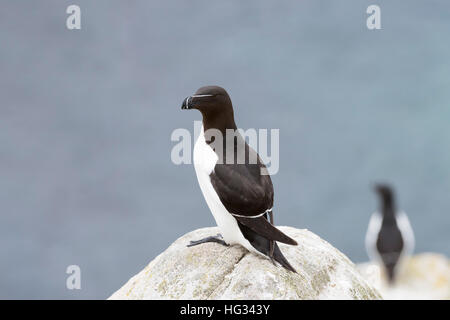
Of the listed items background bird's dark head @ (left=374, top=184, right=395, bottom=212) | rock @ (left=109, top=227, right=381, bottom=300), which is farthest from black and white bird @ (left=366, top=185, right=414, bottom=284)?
rock @ (left=109, top=227, right=381, bottom=300)

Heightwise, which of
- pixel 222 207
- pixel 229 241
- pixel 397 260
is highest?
pixel 222 207

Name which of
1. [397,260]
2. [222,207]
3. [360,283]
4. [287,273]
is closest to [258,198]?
[222,207]

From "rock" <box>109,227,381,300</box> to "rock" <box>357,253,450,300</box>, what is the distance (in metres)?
5.36

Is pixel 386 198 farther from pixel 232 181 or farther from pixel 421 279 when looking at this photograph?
pixel 232 181

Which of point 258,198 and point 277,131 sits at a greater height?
point 277,131

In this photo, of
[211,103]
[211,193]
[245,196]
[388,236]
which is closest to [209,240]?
[211,193]

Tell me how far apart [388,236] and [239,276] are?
295 inches

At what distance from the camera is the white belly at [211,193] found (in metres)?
5.15

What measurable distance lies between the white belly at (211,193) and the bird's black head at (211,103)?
0.24 meters

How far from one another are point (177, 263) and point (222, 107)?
1.34 metres

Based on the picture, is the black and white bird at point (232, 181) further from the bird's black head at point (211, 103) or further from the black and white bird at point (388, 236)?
the black and white bird at point (388, 236)

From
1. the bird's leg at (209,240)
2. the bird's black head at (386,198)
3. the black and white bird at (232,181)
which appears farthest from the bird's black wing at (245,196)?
the bird's black head at (386,198)
